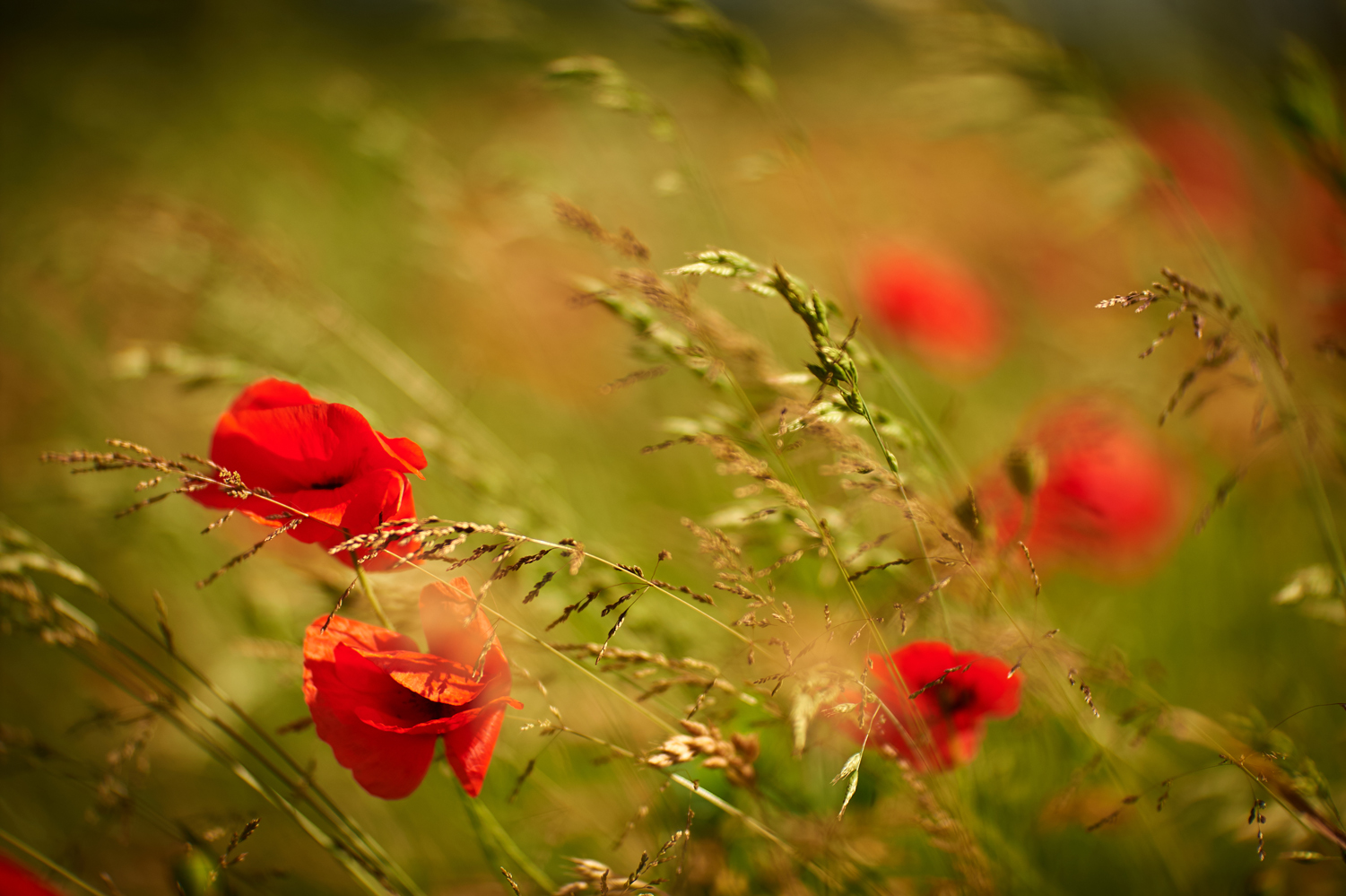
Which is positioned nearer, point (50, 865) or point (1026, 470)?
point (50, 865)

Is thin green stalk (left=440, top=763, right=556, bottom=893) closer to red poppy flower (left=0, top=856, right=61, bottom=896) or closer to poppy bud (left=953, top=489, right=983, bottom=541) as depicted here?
red poppy flower (left=0, top=856, right=61, bottom=896)

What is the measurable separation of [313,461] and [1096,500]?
108 centimetres

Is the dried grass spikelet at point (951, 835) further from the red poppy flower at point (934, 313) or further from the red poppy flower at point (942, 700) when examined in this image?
the red poppy flower at point (934, 313)

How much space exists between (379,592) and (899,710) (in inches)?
23.2

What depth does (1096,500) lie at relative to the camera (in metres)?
1.04

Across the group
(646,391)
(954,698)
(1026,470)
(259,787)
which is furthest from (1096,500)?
(646,391)

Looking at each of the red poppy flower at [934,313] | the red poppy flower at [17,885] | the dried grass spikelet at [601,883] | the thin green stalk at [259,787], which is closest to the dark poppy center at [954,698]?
the dried grass spikelet at [601,883]

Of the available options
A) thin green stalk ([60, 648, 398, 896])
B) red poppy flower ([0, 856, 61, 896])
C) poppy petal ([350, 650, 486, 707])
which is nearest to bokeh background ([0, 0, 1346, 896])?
thin green stalk ([60, 648, 398, 896])

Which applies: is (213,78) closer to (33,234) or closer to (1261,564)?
(33,234)

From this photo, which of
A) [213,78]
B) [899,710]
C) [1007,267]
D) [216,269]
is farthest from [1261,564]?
[213,78]

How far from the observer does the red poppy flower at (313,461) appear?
20.1 inches

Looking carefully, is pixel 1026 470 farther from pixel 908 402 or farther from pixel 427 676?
pixel 427 676

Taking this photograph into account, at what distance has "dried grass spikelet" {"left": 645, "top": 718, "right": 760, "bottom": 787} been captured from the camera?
50 cm

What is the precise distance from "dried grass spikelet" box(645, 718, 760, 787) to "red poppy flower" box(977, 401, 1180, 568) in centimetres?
48
